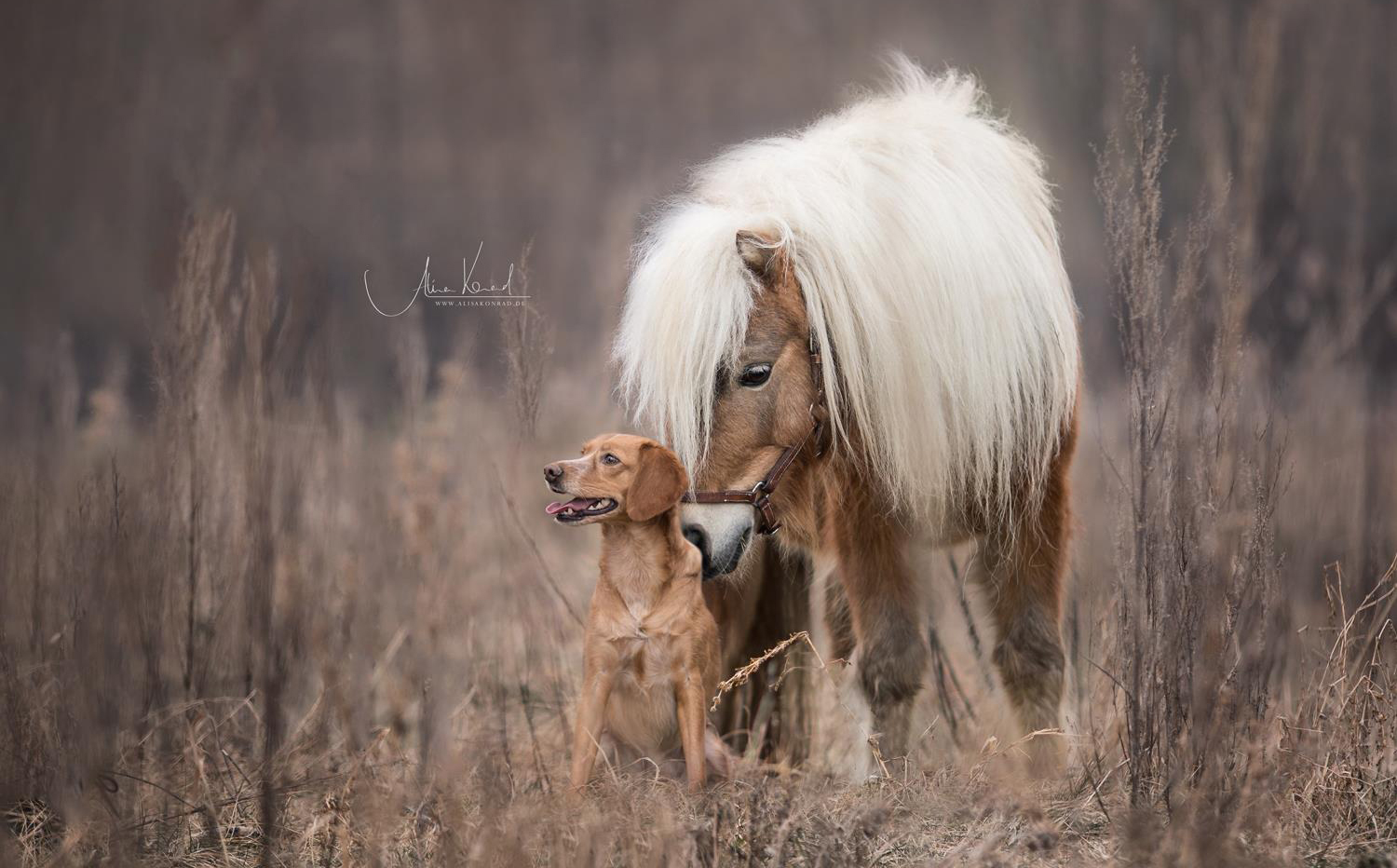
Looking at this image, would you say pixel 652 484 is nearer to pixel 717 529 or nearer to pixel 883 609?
pixel 717 529

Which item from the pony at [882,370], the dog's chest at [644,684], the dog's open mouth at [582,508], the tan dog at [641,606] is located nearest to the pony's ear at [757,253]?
the pony at [882,370]

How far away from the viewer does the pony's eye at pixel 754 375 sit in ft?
9.03

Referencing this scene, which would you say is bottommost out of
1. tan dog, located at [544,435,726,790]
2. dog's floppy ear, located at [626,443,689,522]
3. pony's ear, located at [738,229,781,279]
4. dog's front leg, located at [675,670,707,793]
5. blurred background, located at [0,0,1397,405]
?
dog's front leg, located at [675,670,707,793]

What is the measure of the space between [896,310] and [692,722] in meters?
1.15

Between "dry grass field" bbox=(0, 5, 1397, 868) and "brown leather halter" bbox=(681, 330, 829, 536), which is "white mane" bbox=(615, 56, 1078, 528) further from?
"dry grass field" bbox=(0, 5, 1397, 868)

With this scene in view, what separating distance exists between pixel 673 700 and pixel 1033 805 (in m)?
0.92

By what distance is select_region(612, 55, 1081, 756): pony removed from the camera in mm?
2744

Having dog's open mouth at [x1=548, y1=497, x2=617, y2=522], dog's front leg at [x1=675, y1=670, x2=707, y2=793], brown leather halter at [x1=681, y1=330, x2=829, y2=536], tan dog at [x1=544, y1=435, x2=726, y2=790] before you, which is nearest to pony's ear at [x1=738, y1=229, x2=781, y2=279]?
brown leather halter at [x1=681, y1=330, x2=829, y2=536]

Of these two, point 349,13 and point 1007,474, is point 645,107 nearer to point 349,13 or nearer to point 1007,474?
point 349,13

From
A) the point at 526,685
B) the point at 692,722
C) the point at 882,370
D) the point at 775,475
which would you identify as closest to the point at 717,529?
the point at 775,475

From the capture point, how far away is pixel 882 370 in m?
2.82

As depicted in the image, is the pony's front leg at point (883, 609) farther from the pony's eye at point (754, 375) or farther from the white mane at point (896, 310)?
the pony's eye at point (754, 375)

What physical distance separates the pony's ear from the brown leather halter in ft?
0.65

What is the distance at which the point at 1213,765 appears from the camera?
2232mm
